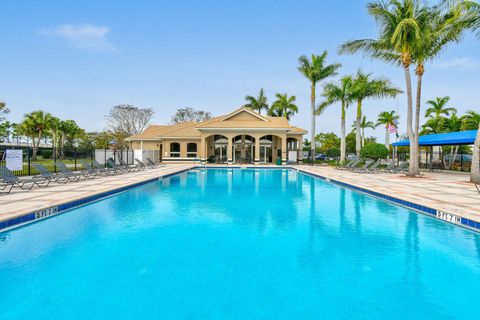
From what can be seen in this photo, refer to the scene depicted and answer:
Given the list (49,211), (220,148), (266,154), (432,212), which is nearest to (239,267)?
(49,211)

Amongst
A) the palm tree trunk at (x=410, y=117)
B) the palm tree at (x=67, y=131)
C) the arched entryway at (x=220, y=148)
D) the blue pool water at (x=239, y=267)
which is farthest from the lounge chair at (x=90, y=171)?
the palm tree at (x=67, y=131)

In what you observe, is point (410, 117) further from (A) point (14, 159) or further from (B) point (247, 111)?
(A) point (14, 159)

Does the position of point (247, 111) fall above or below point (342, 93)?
below

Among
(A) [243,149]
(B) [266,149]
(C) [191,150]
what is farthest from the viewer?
(C) [191,150]

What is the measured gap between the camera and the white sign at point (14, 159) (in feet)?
37.3

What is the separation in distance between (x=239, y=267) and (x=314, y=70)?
102 feet

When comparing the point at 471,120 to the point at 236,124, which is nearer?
the point at 471,120

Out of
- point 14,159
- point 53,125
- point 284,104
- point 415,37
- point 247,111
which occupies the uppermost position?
point 284,104

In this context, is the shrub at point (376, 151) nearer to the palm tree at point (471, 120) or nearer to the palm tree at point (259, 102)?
the palm tree at point (471, 120)

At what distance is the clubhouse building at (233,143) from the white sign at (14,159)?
62.4ft

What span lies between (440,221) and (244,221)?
5.24 m

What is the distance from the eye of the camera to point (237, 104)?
169ft

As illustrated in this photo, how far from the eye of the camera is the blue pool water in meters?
3.46

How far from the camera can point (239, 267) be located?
4.65 metres
